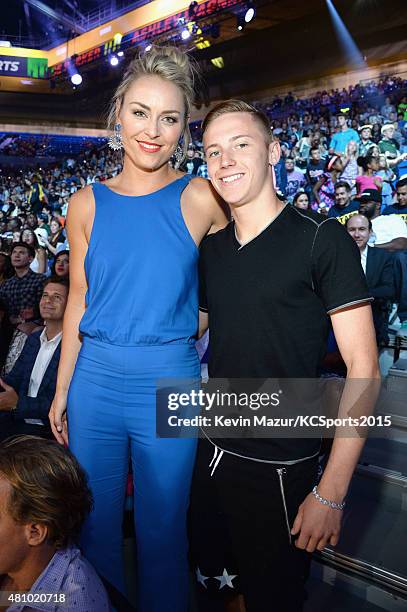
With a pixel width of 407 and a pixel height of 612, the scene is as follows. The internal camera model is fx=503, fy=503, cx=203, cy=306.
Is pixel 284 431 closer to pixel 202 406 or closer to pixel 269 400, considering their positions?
pixel 269 400

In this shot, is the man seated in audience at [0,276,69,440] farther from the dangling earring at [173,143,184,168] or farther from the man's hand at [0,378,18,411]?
the dangling earring at [173,143,184,168]

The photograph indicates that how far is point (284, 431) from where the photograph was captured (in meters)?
1.12

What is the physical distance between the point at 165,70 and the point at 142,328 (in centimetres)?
65

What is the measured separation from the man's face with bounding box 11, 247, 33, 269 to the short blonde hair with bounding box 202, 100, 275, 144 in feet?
14.6

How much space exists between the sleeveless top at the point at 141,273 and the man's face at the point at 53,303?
1573 mm

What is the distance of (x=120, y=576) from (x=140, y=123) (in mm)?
1210

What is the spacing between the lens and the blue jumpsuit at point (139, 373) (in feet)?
4.03

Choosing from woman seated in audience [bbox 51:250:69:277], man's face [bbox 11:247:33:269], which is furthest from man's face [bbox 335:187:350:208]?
man's face [bbox 11:247:33:269]

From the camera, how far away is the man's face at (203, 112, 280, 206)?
1.14 metres

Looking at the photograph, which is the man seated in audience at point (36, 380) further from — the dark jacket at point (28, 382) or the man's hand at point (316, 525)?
the man's hand at point (316, 525)

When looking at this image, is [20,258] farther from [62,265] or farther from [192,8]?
[192,8]

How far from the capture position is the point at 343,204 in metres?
6.17

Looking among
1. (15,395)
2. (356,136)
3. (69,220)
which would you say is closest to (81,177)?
(356,136)

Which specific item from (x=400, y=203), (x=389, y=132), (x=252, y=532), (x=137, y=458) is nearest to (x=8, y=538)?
(x=137, y=458)
